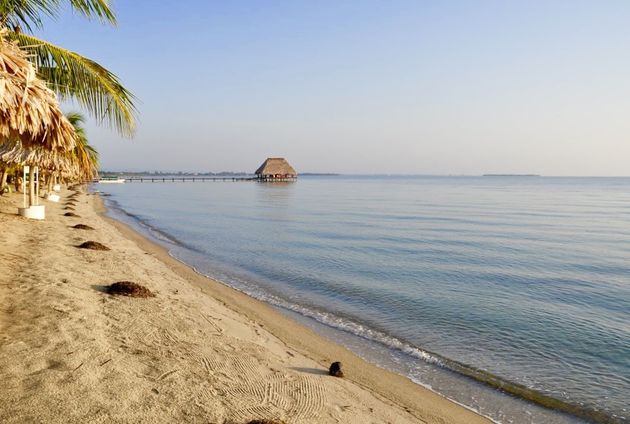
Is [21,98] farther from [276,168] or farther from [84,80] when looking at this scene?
[276,168]

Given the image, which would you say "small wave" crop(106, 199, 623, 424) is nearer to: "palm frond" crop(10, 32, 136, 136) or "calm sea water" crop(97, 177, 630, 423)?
"calm sea water" crop(97, 177, 630, 423)

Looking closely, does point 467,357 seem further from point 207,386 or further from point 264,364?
point 207,386

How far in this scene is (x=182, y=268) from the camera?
42.5ft

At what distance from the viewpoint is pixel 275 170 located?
104312 millimetres

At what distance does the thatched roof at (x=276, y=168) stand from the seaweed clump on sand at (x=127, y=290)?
95.6 metres

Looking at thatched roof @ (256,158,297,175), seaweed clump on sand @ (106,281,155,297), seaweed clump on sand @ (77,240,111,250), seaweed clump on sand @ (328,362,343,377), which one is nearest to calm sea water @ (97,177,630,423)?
seaweed clump on sand @ (328,362,343,377)

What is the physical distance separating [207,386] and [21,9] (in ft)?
20.8

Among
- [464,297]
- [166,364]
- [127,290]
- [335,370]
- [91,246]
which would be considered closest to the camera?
[166,364]

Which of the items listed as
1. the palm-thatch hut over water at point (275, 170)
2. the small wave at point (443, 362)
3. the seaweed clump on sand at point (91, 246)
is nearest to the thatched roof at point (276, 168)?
the palm-thatch hut over water at point (275, 170)

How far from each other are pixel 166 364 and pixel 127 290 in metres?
3.35

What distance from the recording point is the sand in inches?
158

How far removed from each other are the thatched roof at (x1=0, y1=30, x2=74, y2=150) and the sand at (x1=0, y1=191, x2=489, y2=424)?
2585mm

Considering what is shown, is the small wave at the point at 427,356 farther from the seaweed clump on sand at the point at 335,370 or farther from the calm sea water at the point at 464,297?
the seaweed clump on sand at the point at 335,370

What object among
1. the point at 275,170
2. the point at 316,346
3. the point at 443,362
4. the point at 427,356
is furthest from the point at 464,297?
the point at 275,170
